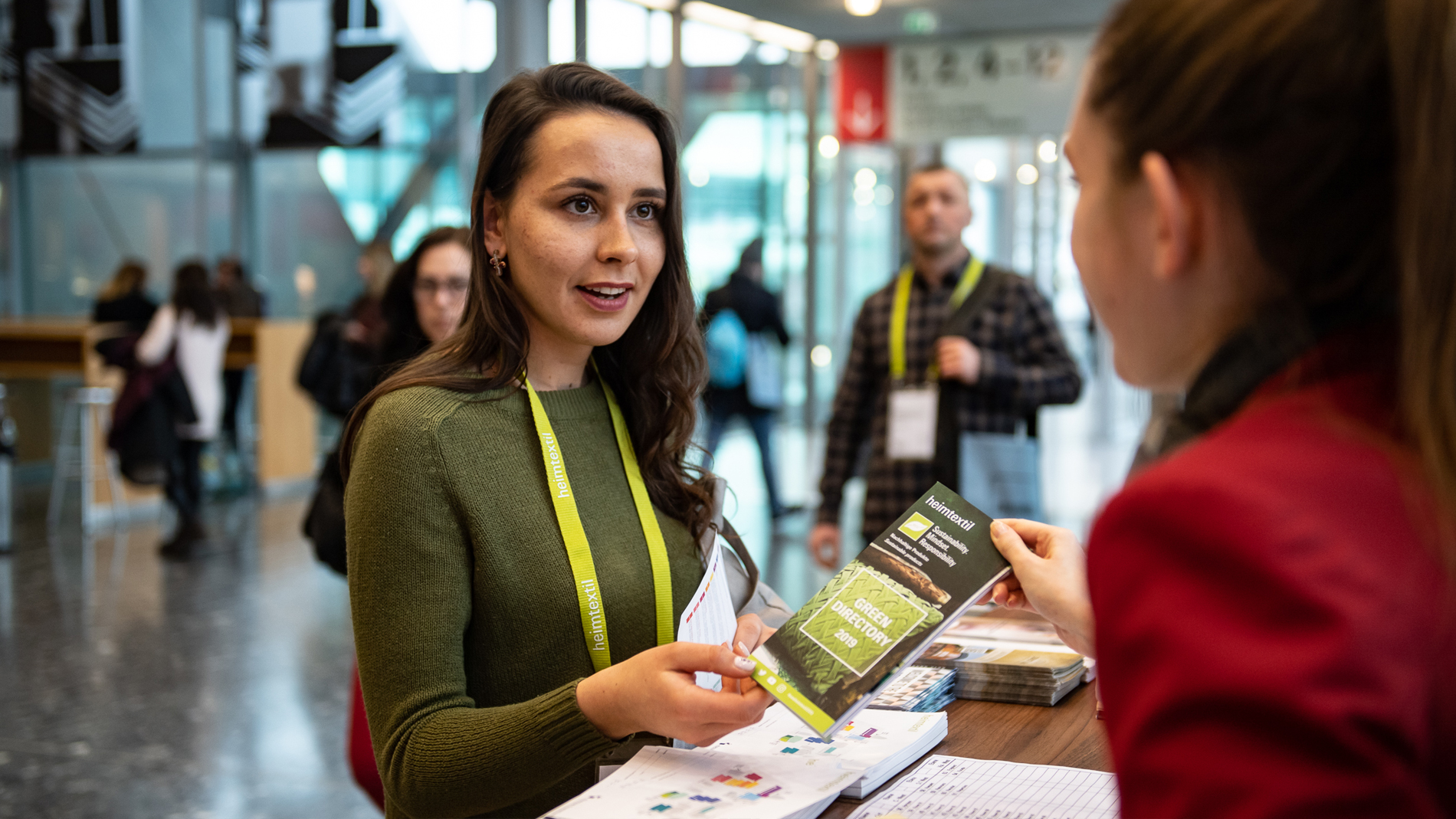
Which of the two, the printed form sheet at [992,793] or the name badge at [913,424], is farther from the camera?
the name badge at [913,424]

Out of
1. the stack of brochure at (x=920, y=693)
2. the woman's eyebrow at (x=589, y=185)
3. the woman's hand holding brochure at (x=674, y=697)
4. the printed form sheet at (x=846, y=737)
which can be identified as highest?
the woman's eyebrow at (x=589, y=185)

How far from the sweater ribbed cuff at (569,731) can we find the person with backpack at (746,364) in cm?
614

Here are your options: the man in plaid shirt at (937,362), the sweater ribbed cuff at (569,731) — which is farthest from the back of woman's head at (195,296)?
the sweater ribbed cuff at (569,731)

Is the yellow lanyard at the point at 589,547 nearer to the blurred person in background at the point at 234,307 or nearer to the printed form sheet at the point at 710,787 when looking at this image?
the printed form sheet at the point at 710,787

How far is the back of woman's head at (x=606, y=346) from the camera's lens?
148cm

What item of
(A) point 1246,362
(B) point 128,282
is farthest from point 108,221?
(A) point 1246,362

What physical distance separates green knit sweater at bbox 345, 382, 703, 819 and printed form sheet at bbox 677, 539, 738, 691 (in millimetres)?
123

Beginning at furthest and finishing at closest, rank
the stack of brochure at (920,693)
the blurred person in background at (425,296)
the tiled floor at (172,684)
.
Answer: the tiled floor at (172,684) < the blurred person in background at (425,296) < the stack of brochure at (920,693)

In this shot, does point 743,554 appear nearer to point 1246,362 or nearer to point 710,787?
point 710,787

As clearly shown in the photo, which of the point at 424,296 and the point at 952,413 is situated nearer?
the point at 424,296

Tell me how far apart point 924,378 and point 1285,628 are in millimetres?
3236

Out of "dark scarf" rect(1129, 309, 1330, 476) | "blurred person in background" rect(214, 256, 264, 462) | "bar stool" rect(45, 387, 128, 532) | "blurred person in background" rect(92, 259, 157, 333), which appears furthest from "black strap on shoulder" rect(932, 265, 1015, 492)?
"blurred person in background" rect(214, 256, 264, 462)

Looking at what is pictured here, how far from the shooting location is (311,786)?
3.47 metres

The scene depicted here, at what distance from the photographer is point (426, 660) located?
1.27 meters
